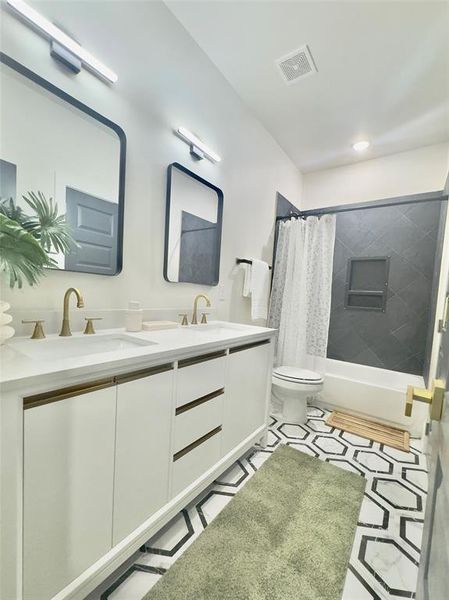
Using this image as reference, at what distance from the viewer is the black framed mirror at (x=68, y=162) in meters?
0.96

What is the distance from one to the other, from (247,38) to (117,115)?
3.36 feet

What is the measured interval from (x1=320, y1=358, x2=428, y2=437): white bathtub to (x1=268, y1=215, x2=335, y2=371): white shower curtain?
0.88 ft

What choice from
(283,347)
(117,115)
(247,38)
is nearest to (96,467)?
→ (117,115)

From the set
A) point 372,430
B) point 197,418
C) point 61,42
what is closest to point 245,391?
point 197,418

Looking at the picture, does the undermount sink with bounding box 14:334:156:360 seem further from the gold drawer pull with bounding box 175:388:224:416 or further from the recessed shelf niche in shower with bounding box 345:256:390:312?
the recessed shelf niche in shower with bounding box 345:256:390:312

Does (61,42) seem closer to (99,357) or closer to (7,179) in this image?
(7,179)

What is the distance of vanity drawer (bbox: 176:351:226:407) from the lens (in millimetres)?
1093

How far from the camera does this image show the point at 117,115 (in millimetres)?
1278

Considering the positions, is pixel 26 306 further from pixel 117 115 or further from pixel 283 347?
pixel 283 347

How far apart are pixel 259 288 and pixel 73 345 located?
62.3 inches

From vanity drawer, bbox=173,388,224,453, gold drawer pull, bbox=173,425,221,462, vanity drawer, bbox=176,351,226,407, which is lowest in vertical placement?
gold drawer pull, bbox=173,425,221,462

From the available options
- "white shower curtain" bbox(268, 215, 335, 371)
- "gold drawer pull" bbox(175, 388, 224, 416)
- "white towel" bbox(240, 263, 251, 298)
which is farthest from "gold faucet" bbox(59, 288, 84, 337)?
"white shower curtain" bbox(268, 215, 335, 371)

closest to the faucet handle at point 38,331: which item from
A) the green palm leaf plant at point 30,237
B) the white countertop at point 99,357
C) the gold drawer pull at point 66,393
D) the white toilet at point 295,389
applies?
the white countertop at point 99,357

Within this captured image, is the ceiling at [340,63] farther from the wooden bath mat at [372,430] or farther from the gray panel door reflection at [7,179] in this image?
the wooden bath mat at [372,430]
